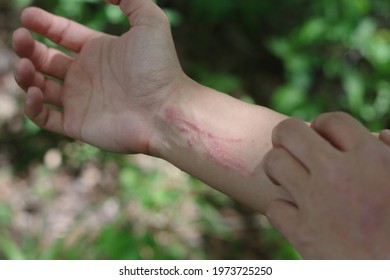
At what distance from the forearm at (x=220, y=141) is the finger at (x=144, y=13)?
7.2 inches

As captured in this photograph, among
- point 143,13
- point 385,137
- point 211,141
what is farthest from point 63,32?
point 385,137

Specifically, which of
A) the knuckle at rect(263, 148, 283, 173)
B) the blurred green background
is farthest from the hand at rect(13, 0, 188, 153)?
the knuckle at rect(263, 148, 283, 173)

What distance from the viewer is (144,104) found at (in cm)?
143

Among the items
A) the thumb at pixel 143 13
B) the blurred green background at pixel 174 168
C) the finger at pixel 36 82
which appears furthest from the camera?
the blurred green background at pixel 174 168

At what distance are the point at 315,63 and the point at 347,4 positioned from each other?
27cm

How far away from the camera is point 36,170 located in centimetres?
227

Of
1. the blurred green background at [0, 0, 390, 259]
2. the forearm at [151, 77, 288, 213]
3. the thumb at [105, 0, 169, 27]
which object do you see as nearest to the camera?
the forearm at [151, 77, 288, 213]

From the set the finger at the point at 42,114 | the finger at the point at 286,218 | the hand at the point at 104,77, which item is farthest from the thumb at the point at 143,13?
the finger at the point at 286,218

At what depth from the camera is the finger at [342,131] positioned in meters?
0.97

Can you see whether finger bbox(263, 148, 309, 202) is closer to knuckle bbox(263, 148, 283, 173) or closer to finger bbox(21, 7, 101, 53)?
knuckle bbox(263, 148, 283, 173)

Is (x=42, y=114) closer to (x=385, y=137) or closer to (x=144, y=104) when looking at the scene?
(x=144, y=104)

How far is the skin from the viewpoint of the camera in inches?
51.6

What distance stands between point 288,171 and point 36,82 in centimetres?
84

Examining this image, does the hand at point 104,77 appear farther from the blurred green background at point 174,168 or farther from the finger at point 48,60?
the blurred green background at point 174,168
